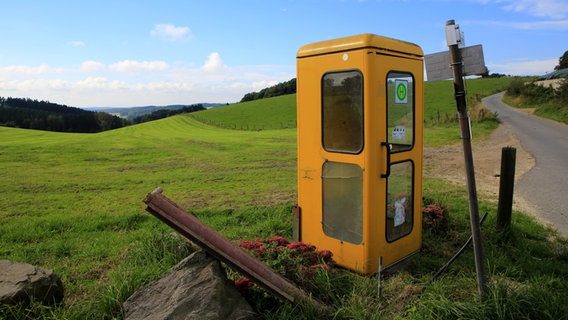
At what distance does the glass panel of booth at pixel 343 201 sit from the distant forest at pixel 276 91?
89.8 metres

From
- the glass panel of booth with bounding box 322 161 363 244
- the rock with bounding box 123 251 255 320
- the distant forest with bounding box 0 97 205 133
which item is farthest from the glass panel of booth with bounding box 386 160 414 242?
the distant forest with bounding box 0 97 205 133

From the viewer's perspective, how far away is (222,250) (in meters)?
3.47

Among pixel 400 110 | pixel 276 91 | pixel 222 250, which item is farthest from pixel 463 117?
pixel 276 91

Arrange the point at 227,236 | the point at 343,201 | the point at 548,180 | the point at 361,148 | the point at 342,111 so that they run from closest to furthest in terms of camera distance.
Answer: the point at 361,148, the point at 342,111, the point at 343,201, the point at 227,236, the point at 548,180

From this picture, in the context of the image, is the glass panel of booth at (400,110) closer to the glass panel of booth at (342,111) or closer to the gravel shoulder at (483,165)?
the glass panel of booth at (342,111)

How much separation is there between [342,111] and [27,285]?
3.51 m

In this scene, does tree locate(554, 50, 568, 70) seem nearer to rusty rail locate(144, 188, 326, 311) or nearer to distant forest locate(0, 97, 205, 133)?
distant forest locate(0, 97, 205, 133)

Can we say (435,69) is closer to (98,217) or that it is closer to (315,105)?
(315,105)

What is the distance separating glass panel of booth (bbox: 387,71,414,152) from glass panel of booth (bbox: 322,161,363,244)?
0.61 metres

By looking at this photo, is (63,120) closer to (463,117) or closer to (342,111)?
(342,111)

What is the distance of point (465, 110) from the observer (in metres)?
3.33

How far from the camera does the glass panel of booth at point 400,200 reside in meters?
4.79

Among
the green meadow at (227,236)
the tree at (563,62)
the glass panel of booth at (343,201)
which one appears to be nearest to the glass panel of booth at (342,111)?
the glass panel of booth at (343,201)

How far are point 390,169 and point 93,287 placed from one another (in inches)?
138
